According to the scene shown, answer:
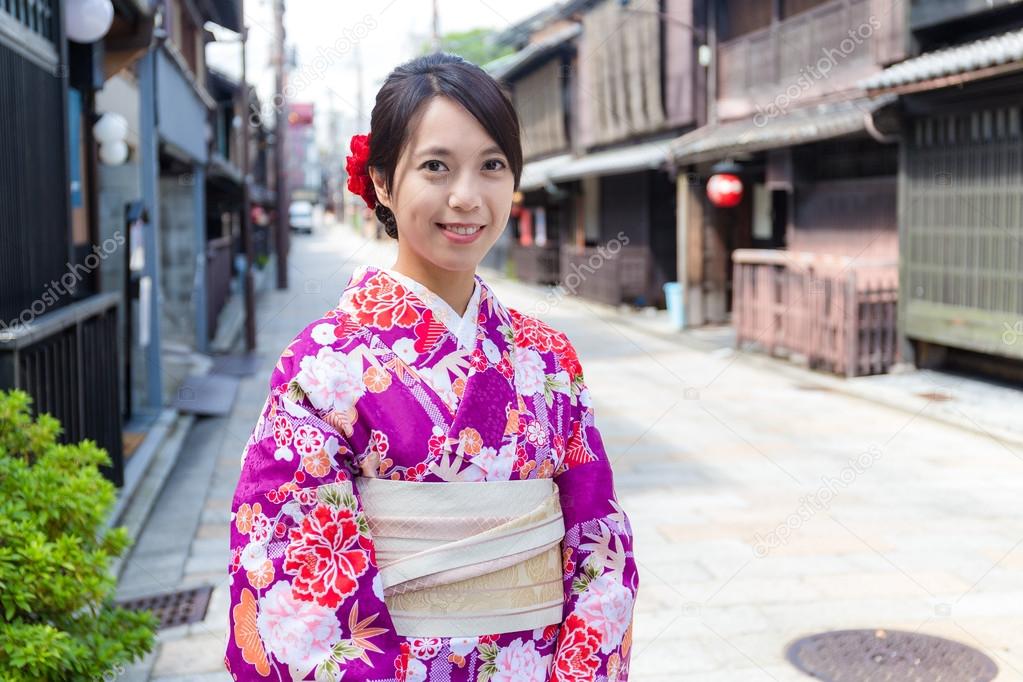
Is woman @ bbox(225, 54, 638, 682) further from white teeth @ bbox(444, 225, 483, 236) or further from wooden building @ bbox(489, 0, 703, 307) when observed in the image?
wooden building @ bbox(489, 0, 703, 307)

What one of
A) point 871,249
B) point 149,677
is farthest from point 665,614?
point 871,249

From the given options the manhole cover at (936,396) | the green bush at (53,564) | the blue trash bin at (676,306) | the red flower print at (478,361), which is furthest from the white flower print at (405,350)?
the blue trash bin at (676,306)

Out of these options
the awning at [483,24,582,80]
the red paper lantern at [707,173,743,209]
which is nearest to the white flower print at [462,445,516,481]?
the red paper lantern at [707,173,743,209]

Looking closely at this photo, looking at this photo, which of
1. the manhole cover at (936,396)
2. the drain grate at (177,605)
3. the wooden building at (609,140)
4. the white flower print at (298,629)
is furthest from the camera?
the wooden building at (609,140)

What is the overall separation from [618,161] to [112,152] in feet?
43.9

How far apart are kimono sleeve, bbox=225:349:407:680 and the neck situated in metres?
0.35

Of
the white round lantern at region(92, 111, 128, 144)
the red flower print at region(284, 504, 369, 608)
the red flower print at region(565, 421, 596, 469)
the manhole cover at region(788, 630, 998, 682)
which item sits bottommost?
the manhole cover at region(788, 630, 998, 682)

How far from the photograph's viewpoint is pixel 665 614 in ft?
18.0

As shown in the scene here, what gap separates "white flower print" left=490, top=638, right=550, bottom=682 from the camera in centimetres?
209

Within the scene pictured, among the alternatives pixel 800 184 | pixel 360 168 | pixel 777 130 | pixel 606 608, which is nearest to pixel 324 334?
pixel 360 168

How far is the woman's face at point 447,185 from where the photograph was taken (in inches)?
81.4

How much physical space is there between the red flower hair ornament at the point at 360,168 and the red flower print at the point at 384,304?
0.26 m

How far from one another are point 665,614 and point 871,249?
10300 millimetres

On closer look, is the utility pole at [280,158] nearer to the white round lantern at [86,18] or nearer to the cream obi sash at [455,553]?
the white round lantern at [86,18]
